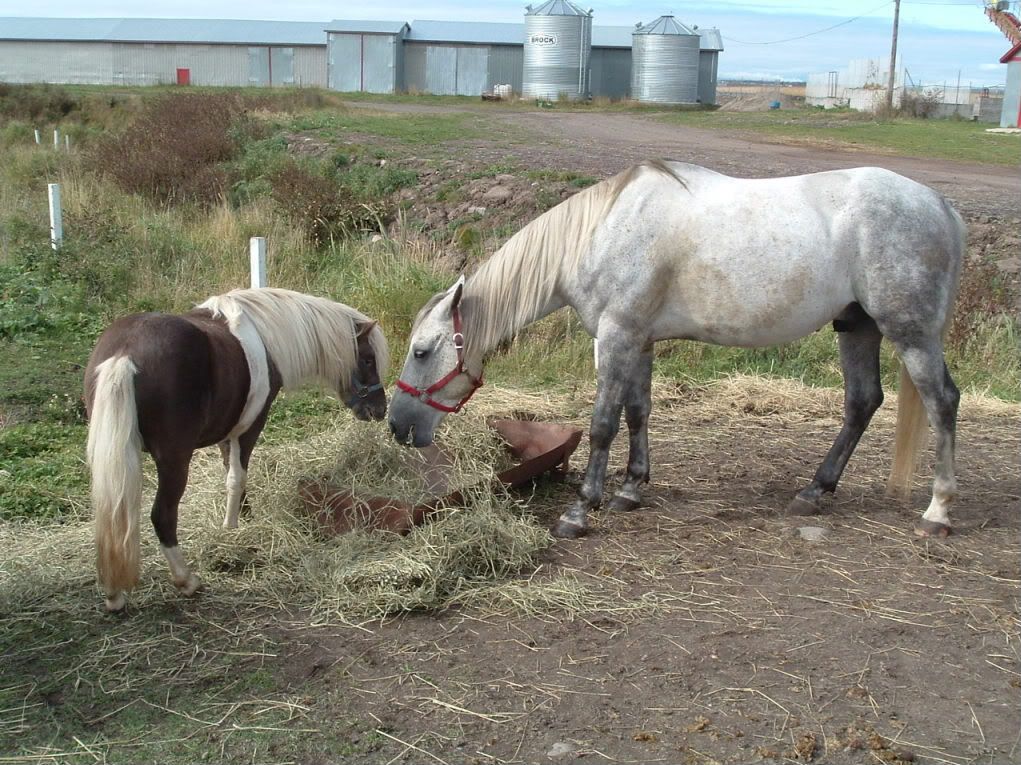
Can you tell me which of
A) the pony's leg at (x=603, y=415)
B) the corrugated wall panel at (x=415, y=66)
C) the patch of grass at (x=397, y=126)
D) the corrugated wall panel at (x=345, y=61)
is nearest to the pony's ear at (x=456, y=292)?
the pony's leg at (x=603, y=415)

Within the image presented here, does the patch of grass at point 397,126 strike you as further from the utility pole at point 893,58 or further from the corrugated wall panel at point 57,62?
the corrugated wall panel at point 57,62

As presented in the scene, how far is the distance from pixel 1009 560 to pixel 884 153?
551 inches

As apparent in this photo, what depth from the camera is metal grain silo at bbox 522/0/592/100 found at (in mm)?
40438

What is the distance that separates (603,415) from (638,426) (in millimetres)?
452

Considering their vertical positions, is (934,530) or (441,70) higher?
(441,70)

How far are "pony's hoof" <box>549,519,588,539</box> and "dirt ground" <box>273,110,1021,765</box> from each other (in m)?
0.10

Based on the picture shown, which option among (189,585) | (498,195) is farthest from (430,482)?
(498,195)

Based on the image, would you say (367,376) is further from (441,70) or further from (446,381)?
(441,70)

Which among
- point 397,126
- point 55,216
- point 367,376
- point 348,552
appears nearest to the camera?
point 348,552

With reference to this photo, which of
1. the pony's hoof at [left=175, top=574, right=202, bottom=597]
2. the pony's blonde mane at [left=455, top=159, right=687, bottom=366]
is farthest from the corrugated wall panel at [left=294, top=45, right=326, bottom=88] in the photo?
the pony's hoof at [left=175, top=574, right=202, bottom=597]

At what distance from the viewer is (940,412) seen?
15.3 feet

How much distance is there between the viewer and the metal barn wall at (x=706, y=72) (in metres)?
42.8

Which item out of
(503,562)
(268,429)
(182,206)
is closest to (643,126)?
(182,206)

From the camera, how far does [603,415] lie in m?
4.88
